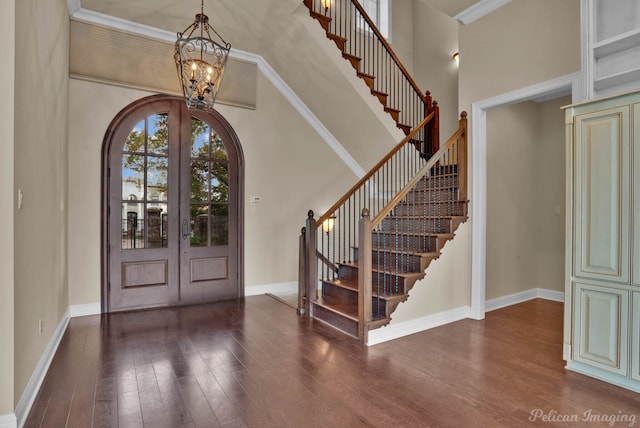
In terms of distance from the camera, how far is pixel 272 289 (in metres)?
5.40

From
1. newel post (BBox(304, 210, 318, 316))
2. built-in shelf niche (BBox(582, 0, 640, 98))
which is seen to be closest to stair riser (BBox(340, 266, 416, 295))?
newel post (BBox(304, 210, 318, 316))

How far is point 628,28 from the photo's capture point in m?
2.66

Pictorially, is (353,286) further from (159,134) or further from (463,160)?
(159,134)

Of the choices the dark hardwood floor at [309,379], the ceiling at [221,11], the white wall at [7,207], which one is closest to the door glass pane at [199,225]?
the dark hardwood floor at [309,379]

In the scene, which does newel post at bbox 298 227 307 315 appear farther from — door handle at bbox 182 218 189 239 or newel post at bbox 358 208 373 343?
door handle at bbox 182 218 189 239

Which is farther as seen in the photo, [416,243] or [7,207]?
[416,243]

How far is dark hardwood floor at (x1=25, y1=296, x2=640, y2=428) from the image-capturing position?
2.14 metres

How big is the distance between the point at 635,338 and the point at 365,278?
6.30ft

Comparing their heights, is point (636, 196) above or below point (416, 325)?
above

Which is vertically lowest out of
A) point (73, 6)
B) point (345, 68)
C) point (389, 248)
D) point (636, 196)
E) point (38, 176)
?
point (389, 248)

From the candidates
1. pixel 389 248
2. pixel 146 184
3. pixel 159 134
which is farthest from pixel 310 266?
pixel 159 134

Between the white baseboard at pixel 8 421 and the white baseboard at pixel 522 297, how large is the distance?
4.46 m

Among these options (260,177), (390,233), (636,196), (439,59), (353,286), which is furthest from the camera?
(439,59)

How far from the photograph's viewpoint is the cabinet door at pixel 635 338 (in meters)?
2.37
